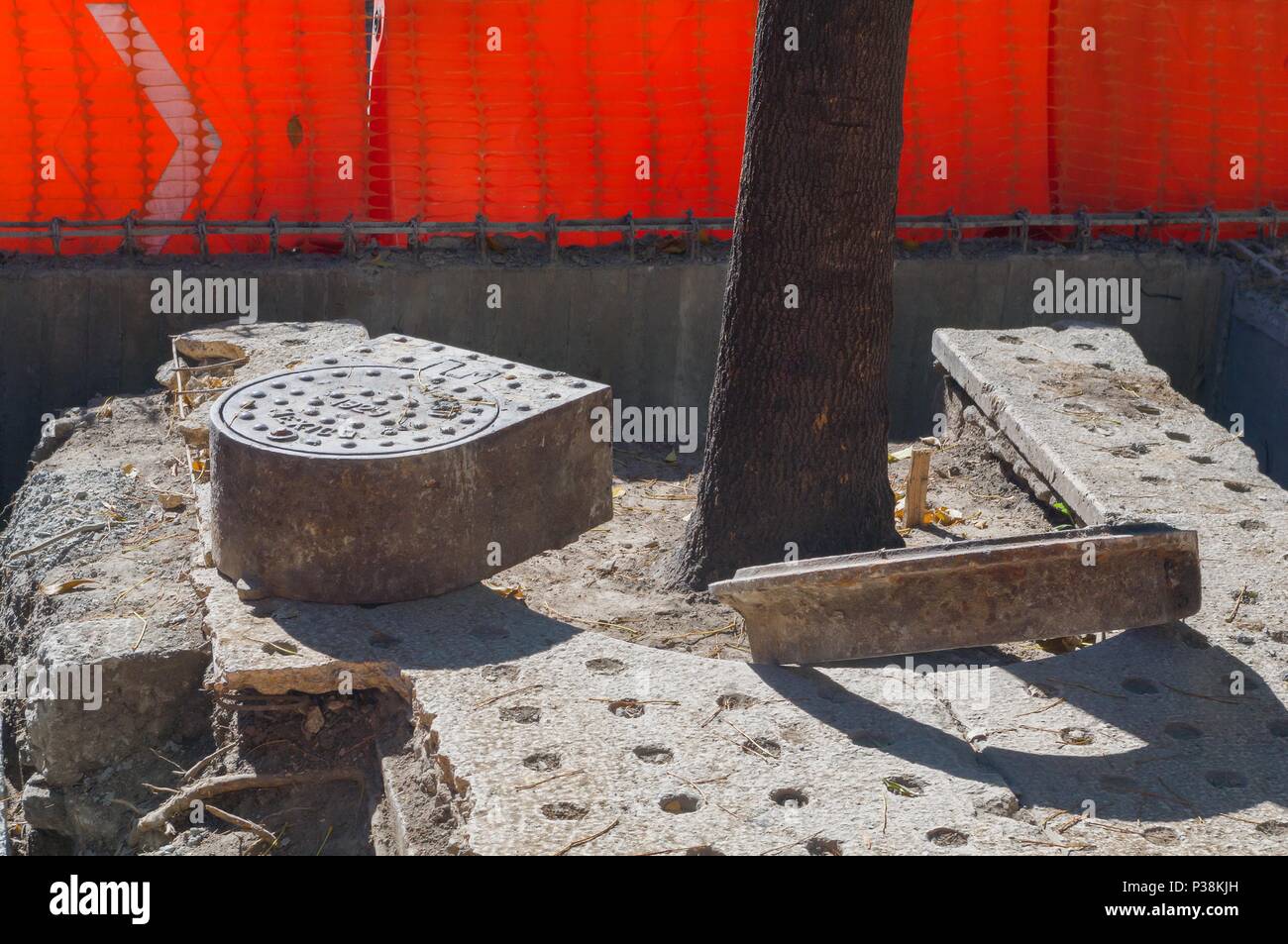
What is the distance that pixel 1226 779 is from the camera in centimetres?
461

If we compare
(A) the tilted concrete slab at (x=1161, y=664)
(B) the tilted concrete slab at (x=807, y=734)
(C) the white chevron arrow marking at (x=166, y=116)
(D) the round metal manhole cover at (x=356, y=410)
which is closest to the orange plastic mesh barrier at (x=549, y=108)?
(C) the white chevron arrow marking at (x=166, y=116)

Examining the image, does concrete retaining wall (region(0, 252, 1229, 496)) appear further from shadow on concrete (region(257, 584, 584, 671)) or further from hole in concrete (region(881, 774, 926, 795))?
hole in concrete (region(881, 774, 926, 795))

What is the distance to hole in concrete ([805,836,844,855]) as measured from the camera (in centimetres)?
408

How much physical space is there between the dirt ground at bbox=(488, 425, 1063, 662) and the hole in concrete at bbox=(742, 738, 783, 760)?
121cm

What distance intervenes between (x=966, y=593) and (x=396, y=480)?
6.53 ft

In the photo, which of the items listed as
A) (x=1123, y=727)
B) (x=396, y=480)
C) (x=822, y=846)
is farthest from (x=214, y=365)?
(x=1123, y=727)

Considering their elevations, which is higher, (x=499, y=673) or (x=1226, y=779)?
(x=499, y=673)

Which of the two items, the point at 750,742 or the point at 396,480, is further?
the point at 396,480

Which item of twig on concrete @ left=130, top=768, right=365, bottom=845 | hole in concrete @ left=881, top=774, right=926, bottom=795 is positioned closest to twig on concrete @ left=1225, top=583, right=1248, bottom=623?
hole in concrete @ left=881, top=774, right=926, bottom=795

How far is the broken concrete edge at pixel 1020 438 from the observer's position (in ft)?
20.8

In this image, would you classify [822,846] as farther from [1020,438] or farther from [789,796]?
[1020,438]

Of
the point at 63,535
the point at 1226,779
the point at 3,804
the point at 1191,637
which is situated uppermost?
the point at 63,535

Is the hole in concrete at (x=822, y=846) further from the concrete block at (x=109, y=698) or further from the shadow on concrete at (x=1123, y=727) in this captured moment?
the concrete block at (x=109, y=698)

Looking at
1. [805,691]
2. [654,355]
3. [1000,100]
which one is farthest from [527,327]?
[805,691]
